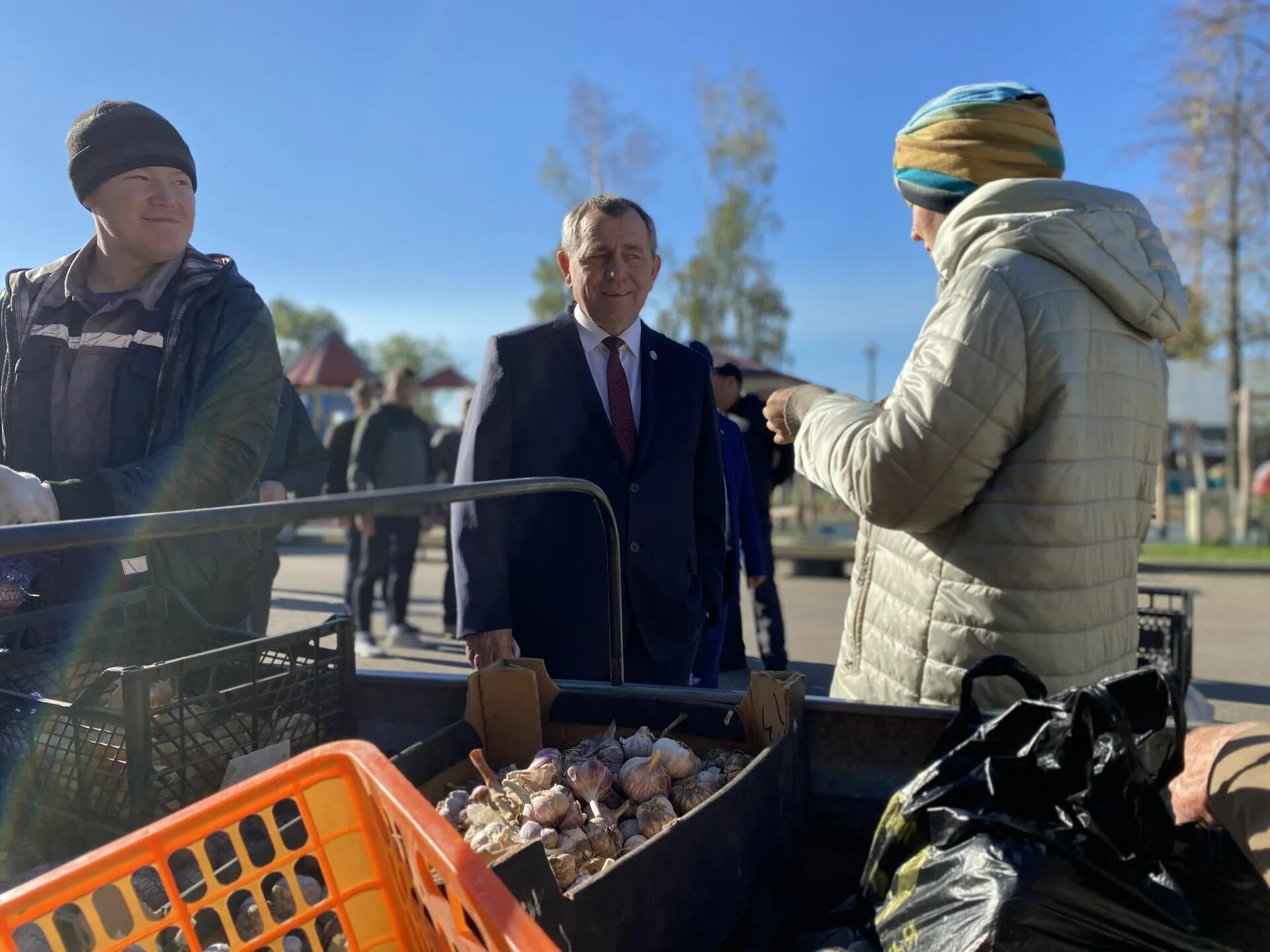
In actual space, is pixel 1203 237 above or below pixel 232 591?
above

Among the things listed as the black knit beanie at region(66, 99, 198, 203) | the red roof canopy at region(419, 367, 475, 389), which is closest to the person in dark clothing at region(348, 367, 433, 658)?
the black knit beanie at region(66, 99, 198, 203)

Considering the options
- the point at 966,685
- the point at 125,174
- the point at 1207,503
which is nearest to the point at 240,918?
the point at 966,685

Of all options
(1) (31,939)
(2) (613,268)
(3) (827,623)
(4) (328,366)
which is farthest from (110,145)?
(4) (328,366)

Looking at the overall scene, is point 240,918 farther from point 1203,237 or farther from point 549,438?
point 1203,237

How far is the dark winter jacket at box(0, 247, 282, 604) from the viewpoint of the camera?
2.02 meters

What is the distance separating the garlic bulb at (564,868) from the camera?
1.31 metres

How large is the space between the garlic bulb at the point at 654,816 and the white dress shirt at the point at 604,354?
51.4 inches

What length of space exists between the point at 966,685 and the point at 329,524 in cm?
1979

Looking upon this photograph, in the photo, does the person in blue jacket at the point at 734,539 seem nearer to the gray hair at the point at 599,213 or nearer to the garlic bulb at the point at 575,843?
the gray hair at the point at 599,213

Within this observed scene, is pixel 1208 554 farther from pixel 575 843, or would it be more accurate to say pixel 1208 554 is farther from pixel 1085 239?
pixel 575 843

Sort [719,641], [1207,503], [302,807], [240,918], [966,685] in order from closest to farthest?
[302,807] → [240,918] → [966,685] → [719,641] → [1207,503]

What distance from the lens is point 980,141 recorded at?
207 cm

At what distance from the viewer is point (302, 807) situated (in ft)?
3.32

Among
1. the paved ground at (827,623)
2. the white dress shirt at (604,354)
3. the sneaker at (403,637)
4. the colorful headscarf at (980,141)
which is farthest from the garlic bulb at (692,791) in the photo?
the sneaker at (403,637)
